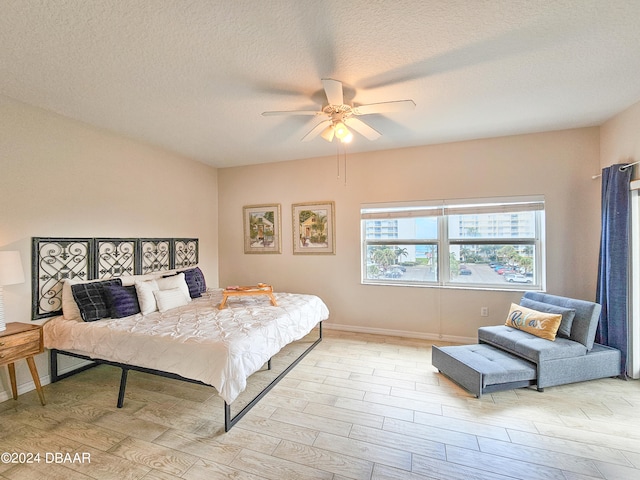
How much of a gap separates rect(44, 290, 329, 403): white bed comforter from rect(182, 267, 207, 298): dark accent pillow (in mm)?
623

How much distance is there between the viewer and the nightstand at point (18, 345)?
221 centimetres

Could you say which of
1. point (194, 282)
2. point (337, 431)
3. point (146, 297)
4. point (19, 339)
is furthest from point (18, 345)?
point (337, 431)

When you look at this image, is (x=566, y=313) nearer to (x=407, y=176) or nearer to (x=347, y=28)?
(x=407, y=176)

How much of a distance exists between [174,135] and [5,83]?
147 cm

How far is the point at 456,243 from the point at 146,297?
403 centimetres

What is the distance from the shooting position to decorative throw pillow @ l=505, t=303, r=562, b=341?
277 cm

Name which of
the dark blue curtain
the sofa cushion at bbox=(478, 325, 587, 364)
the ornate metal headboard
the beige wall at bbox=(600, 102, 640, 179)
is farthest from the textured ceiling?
the sofa cushion at bbox=(478, 325, 587, 364)

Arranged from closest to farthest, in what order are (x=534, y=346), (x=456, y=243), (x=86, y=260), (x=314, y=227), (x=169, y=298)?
(x=534, y=346)
(x=86, y=260)
(x=169, y=298)
(x=456, y=243)
(x=314, y=227)

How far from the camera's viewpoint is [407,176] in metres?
4.12

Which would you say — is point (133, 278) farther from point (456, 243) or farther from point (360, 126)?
point (456, 243)

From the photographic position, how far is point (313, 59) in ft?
6.82

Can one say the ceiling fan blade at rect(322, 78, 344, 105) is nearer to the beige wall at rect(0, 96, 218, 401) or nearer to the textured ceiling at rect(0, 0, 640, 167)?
the textured ceiling at rect(0, 0, 640, 167)

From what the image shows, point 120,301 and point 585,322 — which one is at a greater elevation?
point 120,301

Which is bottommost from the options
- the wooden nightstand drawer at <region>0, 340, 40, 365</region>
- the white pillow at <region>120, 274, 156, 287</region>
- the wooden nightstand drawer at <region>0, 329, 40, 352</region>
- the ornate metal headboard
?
the wooden nightstand drawer at <region>0, 340, 40, 365</region>
